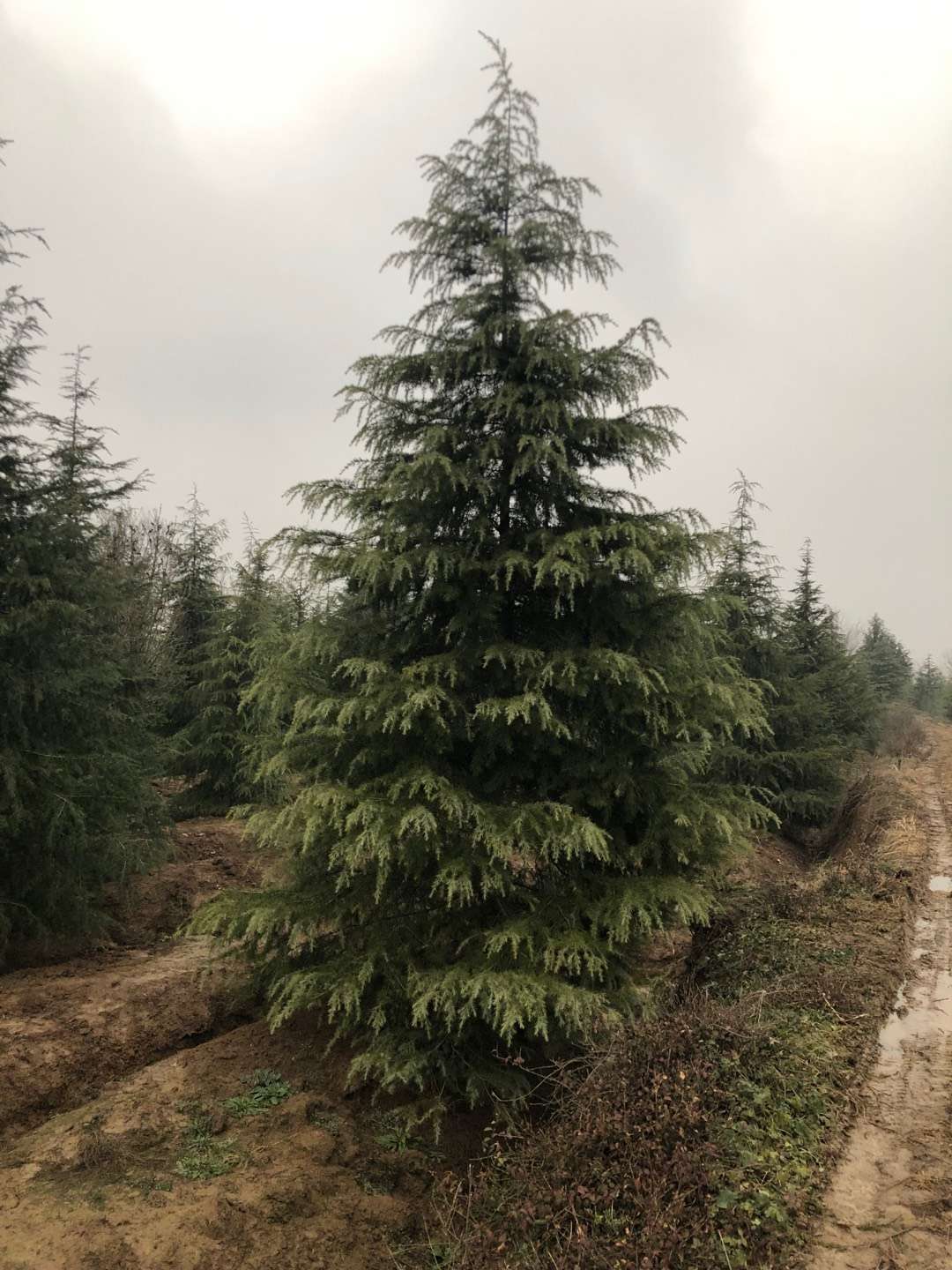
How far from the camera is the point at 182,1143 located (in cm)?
594

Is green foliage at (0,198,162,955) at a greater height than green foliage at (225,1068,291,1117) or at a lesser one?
greater

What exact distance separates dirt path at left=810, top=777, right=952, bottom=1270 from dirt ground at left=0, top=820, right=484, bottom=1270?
117 inches

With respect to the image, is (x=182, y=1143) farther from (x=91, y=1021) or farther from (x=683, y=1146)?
(x=683, y=1146)

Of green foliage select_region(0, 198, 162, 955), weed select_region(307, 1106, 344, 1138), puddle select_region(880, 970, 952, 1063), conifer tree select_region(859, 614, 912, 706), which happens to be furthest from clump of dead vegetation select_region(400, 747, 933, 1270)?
conifer tree select_region(859, 614, 912, 706)

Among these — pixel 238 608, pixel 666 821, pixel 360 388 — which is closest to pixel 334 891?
pixel 666 821

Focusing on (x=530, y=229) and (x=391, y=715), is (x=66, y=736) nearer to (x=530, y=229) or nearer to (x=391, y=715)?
(x=391, y=715)

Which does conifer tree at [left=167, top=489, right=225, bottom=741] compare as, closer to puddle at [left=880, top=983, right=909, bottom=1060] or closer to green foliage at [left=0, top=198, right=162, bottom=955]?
green foliage at [left=0, top=198, right=162, bottom=955]

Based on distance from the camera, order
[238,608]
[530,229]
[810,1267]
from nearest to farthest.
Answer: [810,1267]
[530,229]
[238,608]

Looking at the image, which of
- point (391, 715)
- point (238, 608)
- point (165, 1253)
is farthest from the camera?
point (238, 608)

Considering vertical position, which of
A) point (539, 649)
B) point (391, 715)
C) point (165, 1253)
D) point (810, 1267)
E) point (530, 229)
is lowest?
point (165, 1253)

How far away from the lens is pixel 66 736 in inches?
397

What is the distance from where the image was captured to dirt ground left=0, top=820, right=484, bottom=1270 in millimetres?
4949

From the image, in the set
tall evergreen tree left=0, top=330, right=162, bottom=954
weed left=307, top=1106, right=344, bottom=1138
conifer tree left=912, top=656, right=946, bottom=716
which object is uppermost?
conifer tree left=912, top=656, right=946, bottom=716

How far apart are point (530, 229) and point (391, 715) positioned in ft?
15.7
